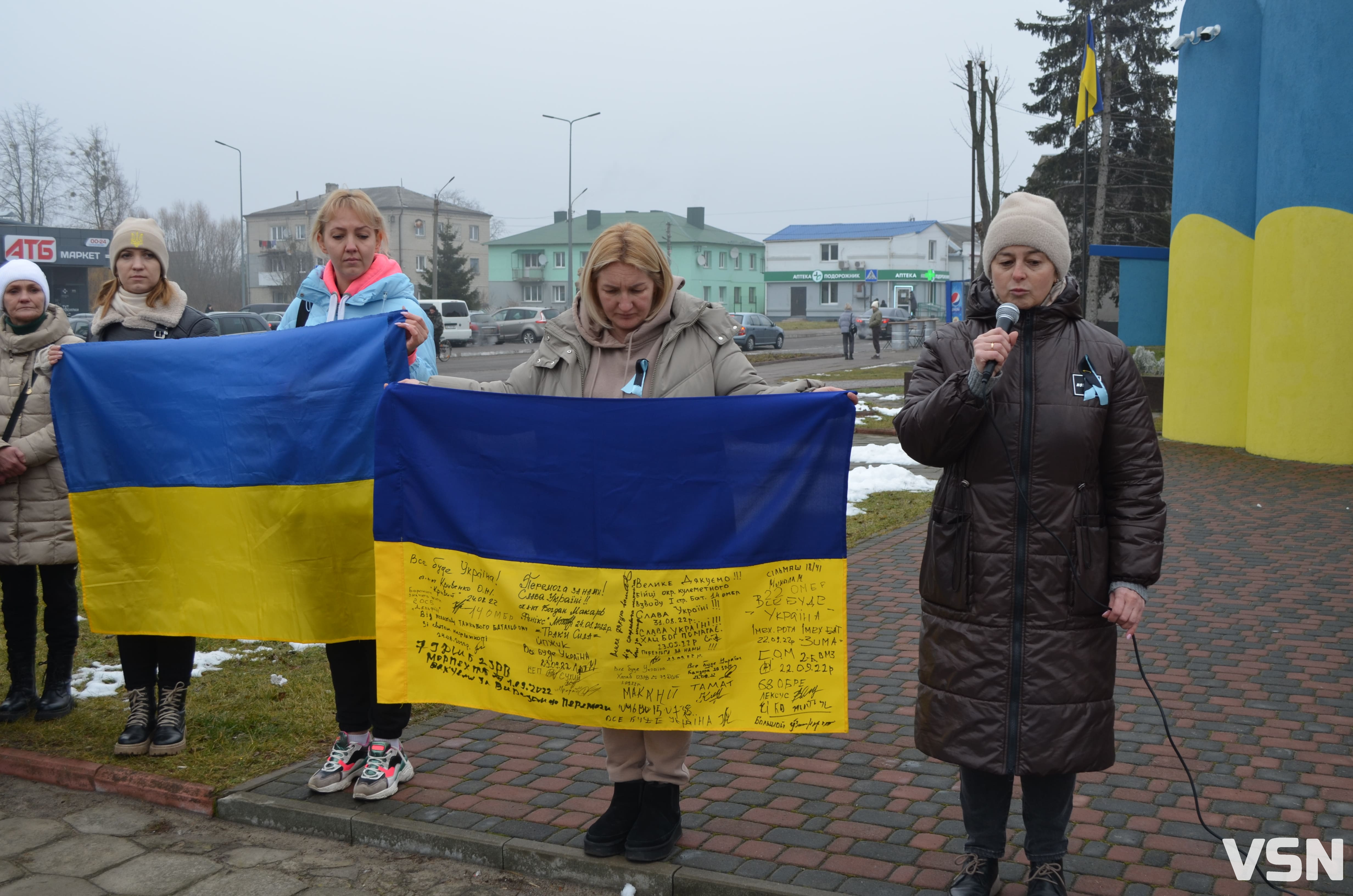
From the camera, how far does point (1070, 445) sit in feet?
11.6

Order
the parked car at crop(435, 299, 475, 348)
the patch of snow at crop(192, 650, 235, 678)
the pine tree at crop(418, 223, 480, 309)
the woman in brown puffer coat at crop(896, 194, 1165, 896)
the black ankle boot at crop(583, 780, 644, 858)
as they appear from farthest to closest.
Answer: the pine tree at crop(418, 223, 480, 309)
the parked car at crop(435, 299, 475, 348)
the patch of snow at crop(192, 650, 235, 678)
the black ankle boot at crop(583, 780, 644, 858)
the woman in brown puffer coat at crop(896, 194, 1165, 896)

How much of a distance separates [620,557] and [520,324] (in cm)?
5155

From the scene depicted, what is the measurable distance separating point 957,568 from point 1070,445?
50 centimetres

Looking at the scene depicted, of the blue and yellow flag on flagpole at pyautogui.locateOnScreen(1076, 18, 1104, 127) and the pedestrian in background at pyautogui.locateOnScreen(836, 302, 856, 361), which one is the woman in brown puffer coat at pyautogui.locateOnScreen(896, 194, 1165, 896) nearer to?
the blue and yellow flag on flagpole at pyautogui.locateOnScreen(1076, 18, 1104, 127)

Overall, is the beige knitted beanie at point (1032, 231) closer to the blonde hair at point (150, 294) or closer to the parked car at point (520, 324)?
the blonde hair at point (150, 294)

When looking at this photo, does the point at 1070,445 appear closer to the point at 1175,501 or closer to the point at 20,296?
the point at 20,296

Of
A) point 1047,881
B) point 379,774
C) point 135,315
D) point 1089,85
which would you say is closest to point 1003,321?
point 1047,881

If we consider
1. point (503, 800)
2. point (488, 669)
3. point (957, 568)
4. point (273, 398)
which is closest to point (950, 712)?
point (957, 568)

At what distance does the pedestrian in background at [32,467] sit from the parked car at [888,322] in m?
44.2

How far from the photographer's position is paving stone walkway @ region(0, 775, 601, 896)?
4.11 metres

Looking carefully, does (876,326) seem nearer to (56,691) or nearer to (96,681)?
(96,681)

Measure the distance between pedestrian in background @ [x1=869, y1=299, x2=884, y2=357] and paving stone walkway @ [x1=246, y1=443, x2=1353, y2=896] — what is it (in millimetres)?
35661

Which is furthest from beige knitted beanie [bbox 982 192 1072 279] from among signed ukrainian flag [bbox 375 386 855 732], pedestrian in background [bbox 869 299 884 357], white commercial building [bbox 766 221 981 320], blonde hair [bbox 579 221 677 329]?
white commercial building [bbox 766 221 981 320]

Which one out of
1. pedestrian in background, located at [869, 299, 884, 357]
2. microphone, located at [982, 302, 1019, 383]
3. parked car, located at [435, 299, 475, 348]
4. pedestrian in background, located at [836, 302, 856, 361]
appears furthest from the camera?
parked car, located at [435, 299, 475, 348]
